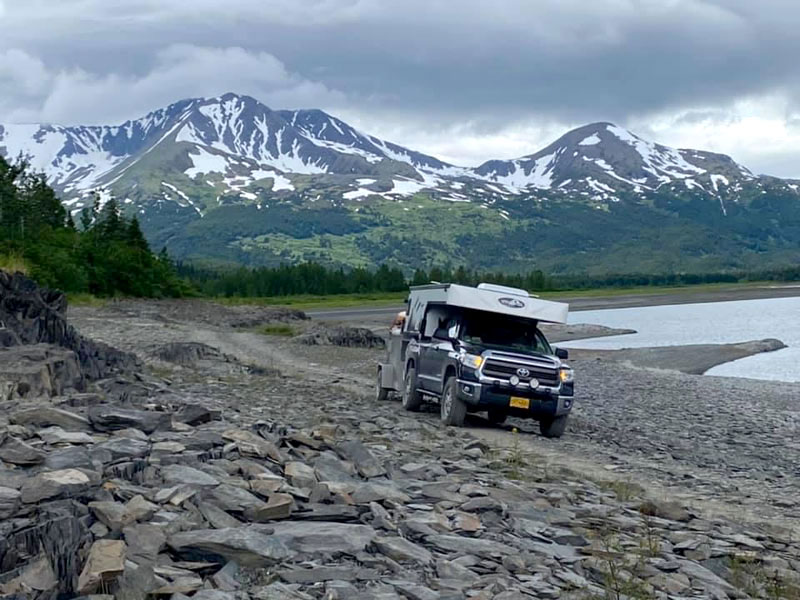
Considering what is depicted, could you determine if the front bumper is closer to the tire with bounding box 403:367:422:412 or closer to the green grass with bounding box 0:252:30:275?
the tire with bounding box 403:367:422:412

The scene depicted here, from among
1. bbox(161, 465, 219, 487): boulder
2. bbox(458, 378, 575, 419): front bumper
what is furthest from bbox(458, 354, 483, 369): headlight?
bbox(161, 465, 219, 487): boulder

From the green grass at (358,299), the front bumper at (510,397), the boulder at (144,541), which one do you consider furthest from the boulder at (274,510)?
the green grass at (358,299)

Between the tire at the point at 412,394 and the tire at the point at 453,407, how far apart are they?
1.95 metres

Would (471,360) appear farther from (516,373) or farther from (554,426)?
(554,426)

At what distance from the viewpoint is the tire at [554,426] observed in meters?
19.7

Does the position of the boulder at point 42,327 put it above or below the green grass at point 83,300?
above

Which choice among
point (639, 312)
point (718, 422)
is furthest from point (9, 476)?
point (639, 312)

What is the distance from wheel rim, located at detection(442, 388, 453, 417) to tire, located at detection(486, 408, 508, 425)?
0.75m

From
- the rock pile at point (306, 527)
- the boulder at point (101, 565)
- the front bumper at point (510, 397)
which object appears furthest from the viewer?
the front bumper at point (510, 397)

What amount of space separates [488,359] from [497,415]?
1473 mm

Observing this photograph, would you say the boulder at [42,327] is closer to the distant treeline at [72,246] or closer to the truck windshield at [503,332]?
the truck windshield at [503,332]

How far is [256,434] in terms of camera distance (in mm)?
12586

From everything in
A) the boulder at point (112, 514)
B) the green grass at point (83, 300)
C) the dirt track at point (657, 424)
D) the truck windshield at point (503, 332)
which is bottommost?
the green grass at point (83, 300)

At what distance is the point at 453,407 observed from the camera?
64.3ft
